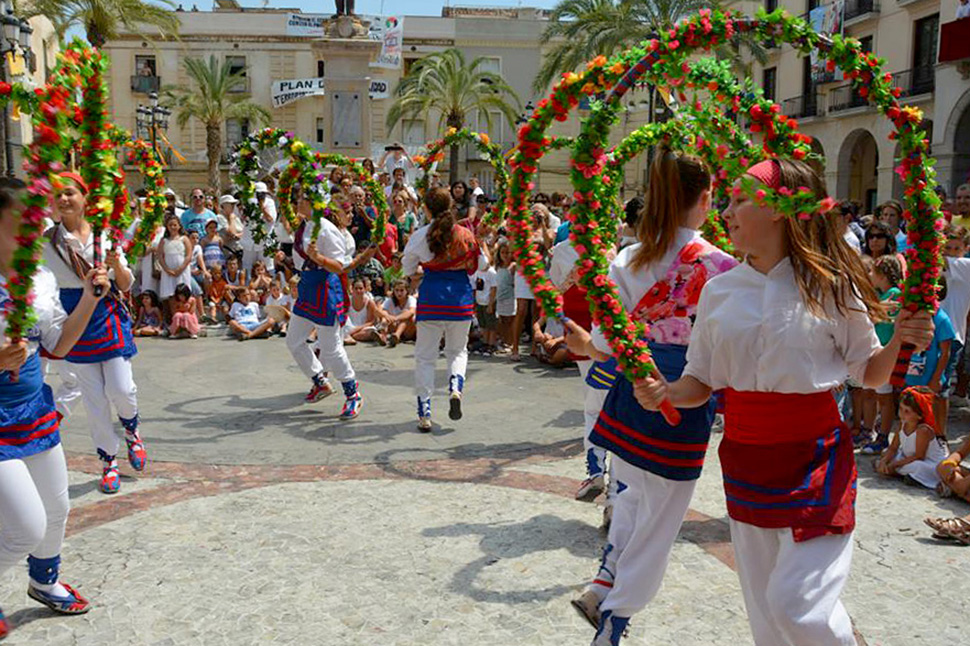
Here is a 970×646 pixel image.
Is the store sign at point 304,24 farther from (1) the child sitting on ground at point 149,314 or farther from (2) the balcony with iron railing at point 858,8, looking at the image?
(1) the child sitting on ground at point 149,314

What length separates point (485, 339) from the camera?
39.3 ft

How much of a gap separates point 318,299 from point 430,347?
1.19 m

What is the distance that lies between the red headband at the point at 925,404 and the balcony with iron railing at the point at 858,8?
3019 cm

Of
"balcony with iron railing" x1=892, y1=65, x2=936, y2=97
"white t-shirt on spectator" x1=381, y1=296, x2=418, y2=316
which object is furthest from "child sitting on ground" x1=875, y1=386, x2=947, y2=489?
"balcony with iron railing" x1=892, y1=65, x2=936, y2=97

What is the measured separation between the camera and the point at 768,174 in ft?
9.05

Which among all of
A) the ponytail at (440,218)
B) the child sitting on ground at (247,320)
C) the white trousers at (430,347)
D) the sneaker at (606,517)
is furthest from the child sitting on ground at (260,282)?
the sneaker at (606,517)

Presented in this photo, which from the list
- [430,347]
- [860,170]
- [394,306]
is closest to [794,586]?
[430,347]

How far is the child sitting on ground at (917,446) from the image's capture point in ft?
19.9

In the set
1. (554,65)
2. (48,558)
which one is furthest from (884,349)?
(554,65)

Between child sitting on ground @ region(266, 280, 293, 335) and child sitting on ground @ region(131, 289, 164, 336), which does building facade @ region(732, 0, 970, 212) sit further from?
child sitting on ground @ region(131, 289, 164, 336)

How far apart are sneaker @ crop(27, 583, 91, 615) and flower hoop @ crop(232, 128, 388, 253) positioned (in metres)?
4.80

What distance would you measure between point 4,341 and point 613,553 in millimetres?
2697

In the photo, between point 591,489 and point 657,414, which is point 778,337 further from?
point 591,489

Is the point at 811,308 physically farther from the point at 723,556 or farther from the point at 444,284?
the point at 444,284
